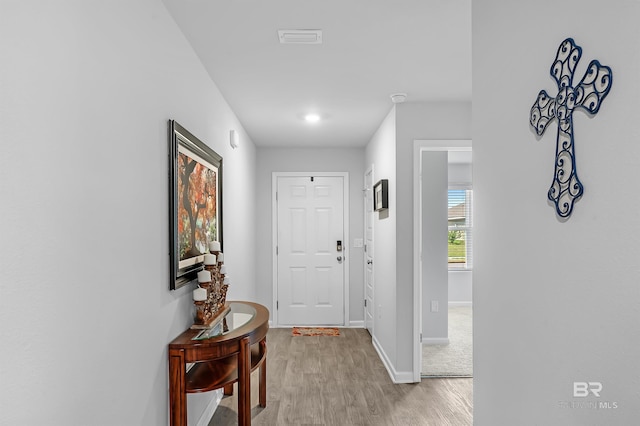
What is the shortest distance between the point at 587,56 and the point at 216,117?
2572mm

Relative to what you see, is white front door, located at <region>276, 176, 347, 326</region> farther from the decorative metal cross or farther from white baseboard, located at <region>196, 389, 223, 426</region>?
the decorative metal cross

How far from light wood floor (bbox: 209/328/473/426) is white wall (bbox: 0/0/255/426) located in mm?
1281

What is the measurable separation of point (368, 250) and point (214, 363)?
3100 millimetres

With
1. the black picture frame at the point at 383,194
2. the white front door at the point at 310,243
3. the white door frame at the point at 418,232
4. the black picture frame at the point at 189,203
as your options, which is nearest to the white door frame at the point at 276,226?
the white front door at the point at 310,243

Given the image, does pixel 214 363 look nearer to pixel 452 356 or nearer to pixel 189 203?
pixel 189 203

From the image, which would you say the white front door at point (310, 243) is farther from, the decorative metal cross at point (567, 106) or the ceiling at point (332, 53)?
the decorative metal cross at point (567, 106)

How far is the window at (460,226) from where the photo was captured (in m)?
6.73

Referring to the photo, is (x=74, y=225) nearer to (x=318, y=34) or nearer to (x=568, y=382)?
(x=568, y=382)

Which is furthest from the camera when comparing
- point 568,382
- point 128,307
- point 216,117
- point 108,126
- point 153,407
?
point 216,117

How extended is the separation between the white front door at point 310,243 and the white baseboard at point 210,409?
2.50 m

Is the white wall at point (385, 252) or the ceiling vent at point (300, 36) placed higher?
the ceiling vent at point (300, 36)

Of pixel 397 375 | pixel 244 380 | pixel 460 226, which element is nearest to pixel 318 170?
pixel 460 226

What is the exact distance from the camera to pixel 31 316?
0.99 meters

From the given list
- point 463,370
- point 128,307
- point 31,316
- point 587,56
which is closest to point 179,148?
point 128,307
